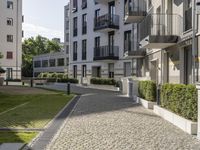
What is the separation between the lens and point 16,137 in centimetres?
964

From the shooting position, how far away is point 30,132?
414 inches

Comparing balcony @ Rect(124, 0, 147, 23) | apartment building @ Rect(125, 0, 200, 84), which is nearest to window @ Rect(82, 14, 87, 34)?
balcony @ Rect(124, 0, 147, 23)

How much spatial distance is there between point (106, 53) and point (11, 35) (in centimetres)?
2708

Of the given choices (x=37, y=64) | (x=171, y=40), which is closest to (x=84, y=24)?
(x=171, y=40)

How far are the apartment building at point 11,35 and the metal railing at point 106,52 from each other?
24082 millimetres

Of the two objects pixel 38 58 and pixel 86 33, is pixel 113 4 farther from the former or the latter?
pixel 38 58

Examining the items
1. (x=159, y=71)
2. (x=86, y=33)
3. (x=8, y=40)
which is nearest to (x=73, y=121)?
(x=159, y=71)

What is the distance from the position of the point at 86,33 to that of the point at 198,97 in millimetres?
35999

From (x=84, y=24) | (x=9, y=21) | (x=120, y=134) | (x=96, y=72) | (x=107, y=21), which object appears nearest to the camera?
(x=120, y=134)

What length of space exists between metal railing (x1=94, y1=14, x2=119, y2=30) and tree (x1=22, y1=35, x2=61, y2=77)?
48.1 m

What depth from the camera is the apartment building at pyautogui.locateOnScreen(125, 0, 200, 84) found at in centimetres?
1664

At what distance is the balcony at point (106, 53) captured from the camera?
38.7m

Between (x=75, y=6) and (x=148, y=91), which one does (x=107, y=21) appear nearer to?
(x=75, y=6)

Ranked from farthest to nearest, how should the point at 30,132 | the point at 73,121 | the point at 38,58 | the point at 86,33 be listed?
1. the point at 38,58
2. the point at 86,33
3. the point at 73,121
4. the point at 30,132
